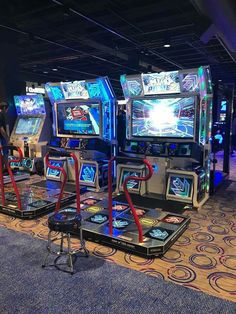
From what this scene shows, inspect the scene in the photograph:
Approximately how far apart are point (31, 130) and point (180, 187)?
14.2 feet

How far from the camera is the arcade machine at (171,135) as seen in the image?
14.5 ft

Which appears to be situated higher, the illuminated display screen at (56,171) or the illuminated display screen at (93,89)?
the illuminated display screen at (93,89)

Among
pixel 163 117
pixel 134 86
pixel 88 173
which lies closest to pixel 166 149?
pixel 163 117

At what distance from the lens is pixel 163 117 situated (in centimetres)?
480

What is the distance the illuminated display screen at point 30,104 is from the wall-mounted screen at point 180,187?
4079mm

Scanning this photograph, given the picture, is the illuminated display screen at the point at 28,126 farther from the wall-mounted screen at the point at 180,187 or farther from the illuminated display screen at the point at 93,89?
the wall-mounted screen at the point at 180,187

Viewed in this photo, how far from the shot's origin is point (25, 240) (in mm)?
3266

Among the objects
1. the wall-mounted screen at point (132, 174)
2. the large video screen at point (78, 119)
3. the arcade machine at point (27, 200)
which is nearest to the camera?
the arcade machine at point (27, 200)

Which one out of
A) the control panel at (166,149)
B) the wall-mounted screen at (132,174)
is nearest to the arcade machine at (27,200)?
the wall-mounted screen at (132,174)

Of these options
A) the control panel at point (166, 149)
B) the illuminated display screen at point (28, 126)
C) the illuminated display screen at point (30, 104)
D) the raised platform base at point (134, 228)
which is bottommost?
the raised platform base at point (134, 228)

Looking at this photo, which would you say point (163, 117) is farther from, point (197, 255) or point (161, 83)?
point (197, 255)

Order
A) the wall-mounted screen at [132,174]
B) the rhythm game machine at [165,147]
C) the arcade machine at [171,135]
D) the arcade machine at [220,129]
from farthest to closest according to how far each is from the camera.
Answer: the arcade machine at [220,129] < the wall-mounted screen at [132,174] < the arcade machine at [171,135] < the rhythm game machine at [165,147]

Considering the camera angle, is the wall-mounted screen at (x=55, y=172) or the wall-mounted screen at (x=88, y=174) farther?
the wall-mounted screen at (x=55, y=172)

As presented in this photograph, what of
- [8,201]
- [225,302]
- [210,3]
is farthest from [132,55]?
[225,302]
